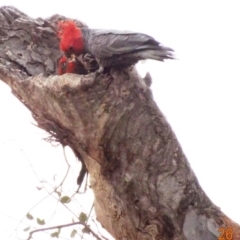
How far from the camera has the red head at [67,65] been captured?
128 cm

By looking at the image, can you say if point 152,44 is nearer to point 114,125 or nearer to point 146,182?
point 114,125

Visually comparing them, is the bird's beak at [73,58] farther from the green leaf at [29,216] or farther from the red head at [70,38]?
the green leaf at [29,216]

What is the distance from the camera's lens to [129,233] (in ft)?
3.84

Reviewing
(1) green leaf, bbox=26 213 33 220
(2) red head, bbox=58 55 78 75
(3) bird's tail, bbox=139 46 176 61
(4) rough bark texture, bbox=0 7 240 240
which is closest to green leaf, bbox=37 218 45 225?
(1) green leaf, bbox=26 213 33 220

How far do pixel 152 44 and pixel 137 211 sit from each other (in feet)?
1.16

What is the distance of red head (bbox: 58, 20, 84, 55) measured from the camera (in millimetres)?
1312

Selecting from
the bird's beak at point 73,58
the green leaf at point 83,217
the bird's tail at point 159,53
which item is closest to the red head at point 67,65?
the bird's beak at point 73,58

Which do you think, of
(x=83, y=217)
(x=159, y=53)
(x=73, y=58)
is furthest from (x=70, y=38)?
(x=83, y=217)

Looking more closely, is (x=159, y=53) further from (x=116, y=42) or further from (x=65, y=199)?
(x=65, y=199)

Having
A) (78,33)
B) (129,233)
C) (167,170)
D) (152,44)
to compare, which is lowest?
(129,233)

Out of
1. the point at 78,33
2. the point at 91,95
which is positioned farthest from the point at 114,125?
the point at 78,33

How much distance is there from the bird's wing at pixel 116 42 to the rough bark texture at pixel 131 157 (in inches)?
2.2

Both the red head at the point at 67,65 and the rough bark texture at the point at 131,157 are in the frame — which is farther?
the red head at the point at 67,65

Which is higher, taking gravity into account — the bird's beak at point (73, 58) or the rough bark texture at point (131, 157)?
the bird's beak at point (73, 58)
